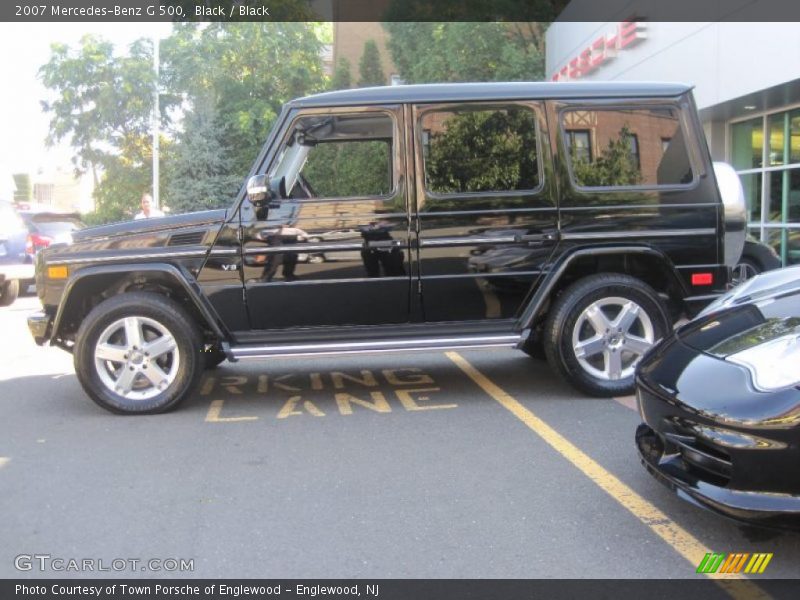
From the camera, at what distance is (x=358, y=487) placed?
3994 millimetres

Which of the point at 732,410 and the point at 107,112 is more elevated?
the point at 107,112

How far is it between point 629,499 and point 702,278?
7.84ft

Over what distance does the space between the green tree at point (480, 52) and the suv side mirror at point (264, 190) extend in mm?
16558

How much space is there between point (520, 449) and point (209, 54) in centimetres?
2168

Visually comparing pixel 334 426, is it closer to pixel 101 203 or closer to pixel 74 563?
pixel 74 563

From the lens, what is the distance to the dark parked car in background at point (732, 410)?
286cm

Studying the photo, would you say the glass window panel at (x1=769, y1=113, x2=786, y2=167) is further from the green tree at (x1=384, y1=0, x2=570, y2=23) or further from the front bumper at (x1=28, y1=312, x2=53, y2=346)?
the front bumper at (x1=28, y1=312, x2=53, y2=346)

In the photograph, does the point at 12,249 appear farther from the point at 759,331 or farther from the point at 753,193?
the point at 753,193

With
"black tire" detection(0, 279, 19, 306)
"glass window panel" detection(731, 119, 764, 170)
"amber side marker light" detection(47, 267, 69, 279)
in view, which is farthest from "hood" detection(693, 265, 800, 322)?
"black tire" detection(0, 279, 19, 306)

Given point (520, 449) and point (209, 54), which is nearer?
point (520, 449)

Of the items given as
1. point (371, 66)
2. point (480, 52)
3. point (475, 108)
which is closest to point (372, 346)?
point (475, 108)

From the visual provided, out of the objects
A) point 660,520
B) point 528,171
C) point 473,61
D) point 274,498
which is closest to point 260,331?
point 274,498

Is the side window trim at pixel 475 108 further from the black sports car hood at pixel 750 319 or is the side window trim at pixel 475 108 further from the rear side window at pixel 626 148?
the black sports car hood at pixel 750 319

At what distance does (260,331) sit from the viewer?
17.8ft
